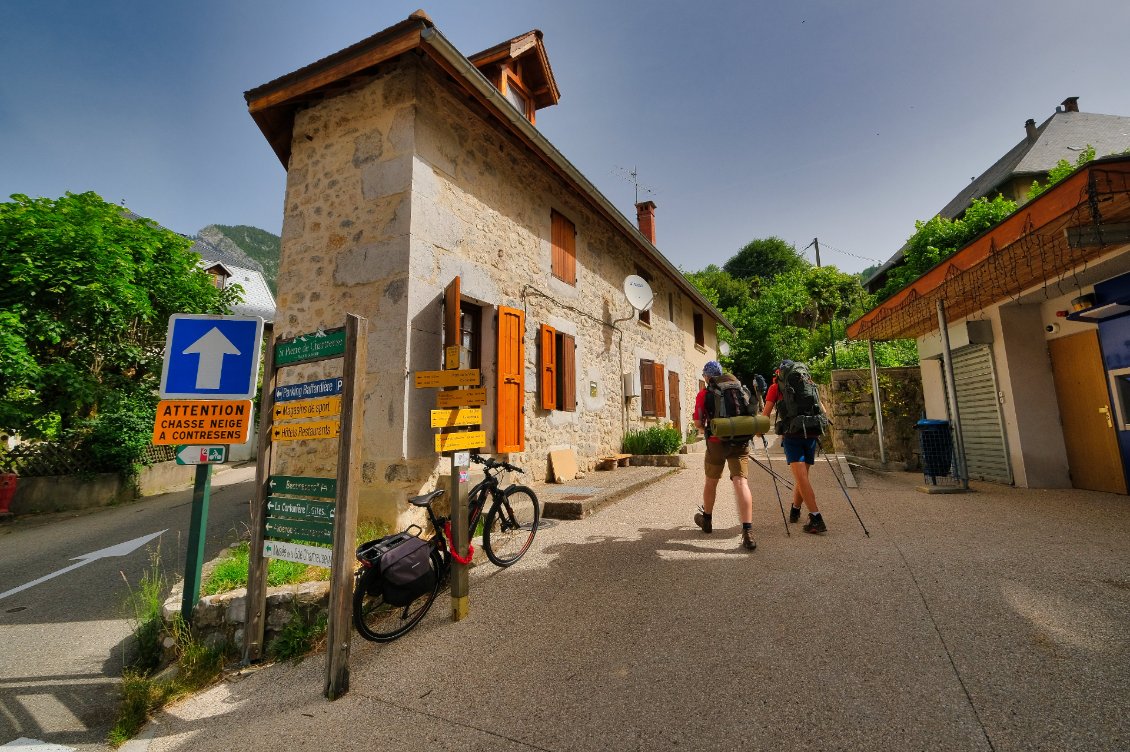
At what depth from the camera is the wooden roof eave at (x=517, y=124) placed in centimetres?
491

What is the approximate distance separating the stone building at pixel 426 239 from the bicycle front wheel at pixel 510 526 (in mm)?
1022

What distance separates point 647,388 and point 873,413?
4.39 metres

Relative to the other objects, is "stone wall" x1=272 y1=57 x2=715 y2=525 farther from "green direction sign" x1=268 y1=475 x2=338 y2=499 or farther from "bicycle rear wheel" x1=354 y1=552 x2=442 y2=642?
"green direction sign" x1=268 y1=475 x2=338 y2=499

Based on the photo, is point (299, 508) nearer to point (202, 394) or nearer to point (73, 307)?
point (202, 394)

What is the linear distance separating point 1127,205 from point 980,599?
340 centimetres

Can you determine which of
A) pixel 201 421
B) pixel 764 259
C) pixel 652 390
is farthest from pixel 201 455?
pixel 764 259

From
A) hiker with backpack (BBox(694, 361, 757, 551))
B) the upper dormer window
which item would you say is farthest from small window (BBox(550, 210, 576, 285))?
hiker with backpack (BBox(694, 361, 757, 551))

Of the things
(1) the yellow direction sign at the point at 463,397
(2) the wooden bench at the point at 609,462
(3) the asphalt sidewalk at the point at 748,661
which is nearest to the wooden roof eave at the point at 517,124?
(1) the yellow direction sign at the point at 463,397

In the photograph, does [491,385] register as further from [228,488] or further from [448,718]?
[228,488]

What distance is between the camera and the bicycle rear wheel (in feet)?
8.81

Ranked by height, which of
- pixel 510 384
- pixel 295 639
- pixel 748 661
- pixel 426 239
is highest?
pixel 426 239

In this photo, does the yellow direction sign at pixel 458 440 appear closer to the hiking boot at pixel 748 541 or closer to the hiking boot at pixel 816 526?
the hiking boot at pixel 748 541

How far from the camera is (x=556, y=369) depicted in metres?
7.40

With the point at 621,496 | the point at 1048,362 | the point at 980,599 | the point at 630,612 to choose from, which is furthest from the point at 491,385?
the point at 1048,362
